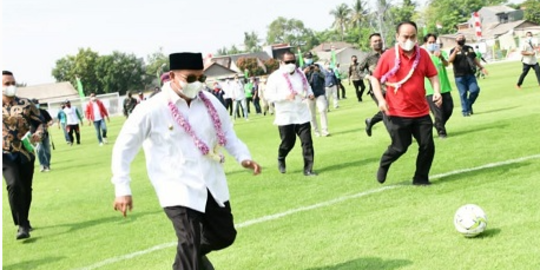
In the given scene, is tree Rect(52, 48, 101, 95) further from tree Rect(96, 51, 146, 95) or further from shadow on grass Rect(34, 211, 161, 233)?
shadow on grass Rect(34, 211, 161, 233)

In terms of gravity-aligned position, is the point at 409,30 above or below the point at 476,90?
above

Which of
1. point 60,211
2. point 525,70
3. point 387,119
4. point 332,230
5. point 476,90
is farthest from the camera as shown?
point 525,70

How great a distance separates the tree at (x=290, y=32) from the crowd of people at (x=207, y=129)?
150675 millimetres

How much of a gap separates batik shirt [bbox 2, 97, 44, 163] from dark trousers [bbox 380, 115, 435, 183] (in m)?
4.80

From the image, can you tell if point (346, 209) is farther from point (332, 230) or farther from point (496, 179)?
point (496, 179)

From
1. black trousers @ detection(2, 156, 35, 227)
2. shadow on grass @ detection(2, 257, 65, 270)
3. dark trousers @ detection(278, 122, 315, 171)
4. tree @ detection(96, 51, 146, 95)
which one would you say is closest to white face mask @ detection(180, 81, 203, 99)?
shadow on grass @ detection(2, 257, 65, 270)

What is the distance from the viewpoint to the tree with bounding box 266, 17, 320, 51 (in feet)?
544

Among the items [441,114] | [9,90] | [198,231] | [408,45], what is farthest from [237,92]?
[198,231]

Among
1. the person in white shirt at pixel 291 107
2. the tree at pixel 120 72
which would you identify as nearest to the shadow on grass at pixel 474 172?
the person in white shirt at pixel 291 107

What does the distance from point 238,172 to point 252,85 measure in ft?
78.0

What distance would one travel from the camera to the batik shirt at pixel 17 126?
342 inches

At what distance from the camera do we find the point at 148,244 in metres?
7.33

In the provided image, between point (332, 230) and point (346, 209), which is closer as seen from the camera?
point (332, 230)

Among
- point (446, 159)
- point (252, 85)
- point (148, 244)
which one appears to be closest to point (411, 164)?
point (446, 159)
